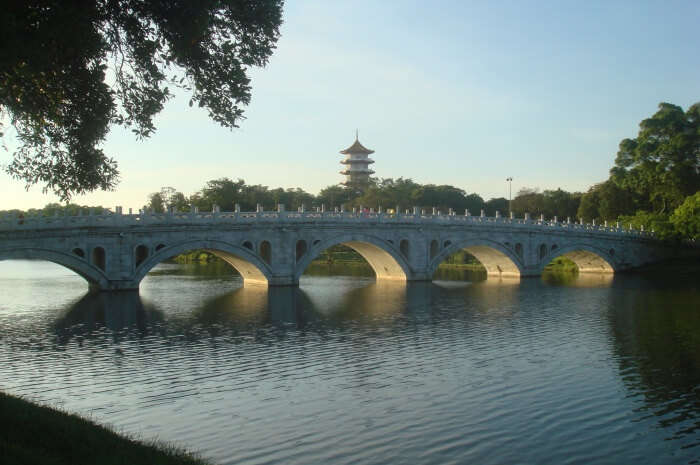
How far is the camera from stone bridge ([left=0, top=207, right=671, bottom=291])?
36.6 metres

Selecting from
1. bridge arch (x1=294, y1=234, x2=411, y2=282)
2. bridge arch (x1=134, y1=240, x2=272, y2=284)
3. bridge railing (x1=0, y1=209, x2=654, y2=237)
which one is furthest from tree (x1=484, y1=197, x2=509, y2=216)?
bridge arch (x1=134, y1=240, x2=272, y2=284)

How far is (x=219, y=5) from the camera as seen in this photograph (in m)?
14.8

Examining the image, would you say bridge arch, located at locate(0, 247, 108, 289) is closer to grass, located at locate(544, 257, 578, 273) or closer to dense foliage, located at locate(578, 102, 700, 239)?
grass, located at locate(544, 257, 578, 273)

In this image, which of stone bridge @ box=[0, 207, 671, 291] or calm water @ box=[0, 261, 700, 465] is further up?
stone bridge @ box=[0, 207, 671, 291]

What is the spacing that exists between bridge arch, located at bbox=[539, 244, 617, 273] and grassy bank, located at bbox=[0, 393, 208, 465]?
5147 cm

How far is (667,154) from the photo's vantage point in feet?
224

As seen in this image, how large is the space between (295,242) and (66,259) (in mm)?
14608

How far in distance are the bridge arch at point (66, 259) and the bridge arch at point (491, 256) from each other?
24639 millimetres

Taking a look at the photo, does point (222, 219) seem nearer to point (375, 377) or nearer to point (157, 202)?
point (375, 377)

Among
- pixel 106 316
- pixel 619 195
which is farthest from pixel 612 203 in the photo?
pixel 106 316

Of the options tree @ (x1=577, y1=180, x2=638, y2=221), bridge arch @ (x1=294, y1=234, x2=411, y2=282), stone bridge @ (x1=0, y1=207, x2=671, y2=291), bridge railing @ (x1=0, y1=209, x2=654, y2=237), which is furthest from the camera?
tree @ (x1=577, y1=180, x2=638, y2=221)

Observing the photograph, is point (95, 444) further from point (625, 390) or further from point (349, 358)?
point (625, 390)

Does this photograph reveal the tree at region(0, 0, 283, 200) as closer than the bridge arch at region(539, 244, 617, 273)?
Yes

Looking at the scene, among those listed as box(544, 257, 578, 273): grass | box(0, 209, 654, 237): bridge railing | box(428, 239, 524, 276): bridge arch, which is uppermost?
box(0, 209, 654, 237): bridge railing
